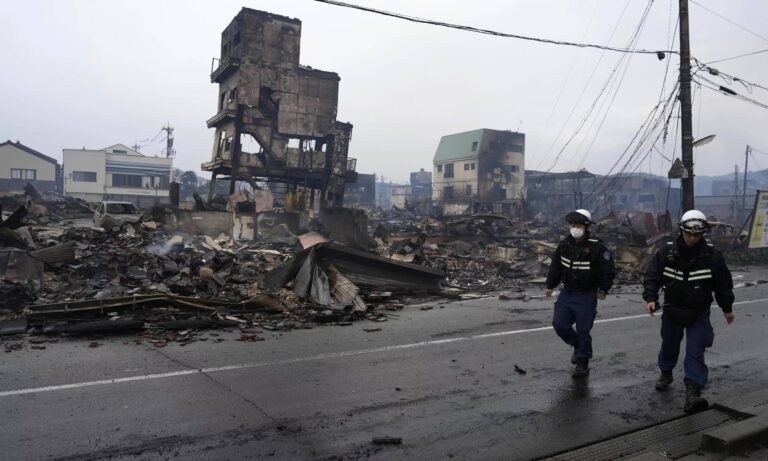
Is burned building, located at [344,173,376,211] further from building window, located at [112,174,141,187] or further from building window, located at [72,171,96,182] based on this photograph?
building window, located at [72,171,96,182]

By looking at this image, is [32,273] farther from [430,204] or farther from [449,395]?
[430,204]

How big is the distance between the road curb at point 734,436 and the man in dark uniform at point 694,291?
1.80 feet

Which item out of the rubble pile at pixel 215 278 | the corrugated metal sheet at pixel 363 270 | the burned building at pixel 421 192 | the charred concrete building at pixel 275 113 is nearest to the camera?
the rubble pile at pixel 215 278

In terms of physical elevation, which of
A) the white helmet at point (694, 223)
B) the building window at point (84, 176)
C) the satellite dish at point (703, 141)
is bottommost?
the white helmet at point (694, 223)

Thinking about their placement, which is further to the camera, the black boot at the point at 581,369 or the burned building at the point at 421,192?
the burned building at the point at 421,192

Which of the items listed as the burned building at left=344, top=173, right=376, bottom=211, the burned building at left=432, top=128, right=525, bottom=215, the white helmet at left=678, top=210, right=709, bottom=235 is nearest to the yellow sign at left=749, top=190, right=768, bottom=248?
the white helmet at left=678, top=210, right=709, bottom=235

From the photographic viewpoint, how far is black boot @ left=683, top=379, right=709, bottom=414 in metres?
4.32

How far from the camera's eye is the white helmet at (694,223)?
4.43 metres

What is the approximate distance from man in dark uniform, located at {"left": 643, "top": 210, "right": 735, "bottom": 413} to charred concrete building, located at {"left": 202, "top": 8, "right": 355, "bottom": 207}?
2651 centimetres

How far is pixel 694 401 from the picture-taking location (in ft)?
14.2

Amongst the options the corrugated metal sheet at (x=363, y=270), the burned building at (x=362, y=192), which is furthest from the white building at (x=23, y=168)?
the corrugated metal sheet at (x=363, y=270)

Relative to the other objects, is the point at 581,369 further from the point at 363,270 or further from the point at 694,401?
the point at 363,270

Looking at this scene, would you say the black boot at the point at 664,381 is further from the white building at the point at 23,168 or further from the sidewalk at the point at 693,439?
Answer: the white building at the point at 23,168

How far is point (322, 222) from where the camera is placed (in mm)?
20531
